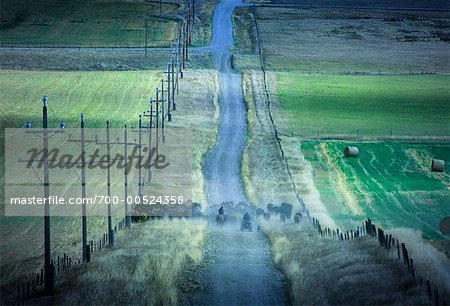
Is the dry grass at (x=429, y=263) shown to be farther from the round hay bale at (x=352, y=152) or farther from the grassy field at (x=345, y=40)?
the grassy field at (x=345, y=40)

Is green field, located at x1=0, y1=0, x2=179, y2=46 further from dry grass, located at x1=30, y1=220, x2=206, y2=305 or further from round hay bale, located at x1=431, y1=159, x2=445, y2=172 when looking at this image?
dry grass, located at x1=30, y1=220, x2=206, y2=305

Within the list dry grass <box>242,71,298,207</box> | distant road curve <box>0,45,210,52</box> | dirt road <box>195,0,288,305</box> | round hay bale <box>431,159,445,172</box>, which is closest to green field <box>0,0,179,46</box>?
distant road curve <box>0,45,210,52</box>

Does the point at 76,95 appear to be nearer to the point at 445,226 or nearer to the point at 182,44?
the point at 182,44

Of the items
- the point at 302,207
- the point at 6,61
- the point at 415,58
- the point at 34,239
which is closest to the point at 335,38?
the point at 415,58

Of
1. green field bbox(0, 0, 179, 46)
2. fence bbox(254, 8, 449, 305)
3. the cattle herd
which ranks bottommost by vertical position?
fence bbox(254, 8, 449, 305)

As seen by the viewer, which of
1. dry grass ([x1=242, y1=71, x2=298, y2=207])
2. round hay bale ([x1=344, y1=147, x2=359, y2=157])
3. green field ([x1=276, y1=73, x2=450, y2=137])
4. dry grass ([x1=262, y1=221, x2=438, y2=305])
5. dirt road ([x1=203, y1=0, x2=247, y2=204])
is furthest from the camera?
green field ([x1=276, y1=73, x2=450, y2=137])

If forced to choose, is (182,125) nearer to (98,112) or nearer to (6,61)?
(98,112)

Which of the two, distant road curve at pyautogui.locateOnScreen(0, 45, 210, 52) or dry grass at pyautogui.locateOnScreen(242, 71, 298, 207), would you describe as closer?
dry grass at pyautogui.locateOnScreen(242, 71, 298, 207)
